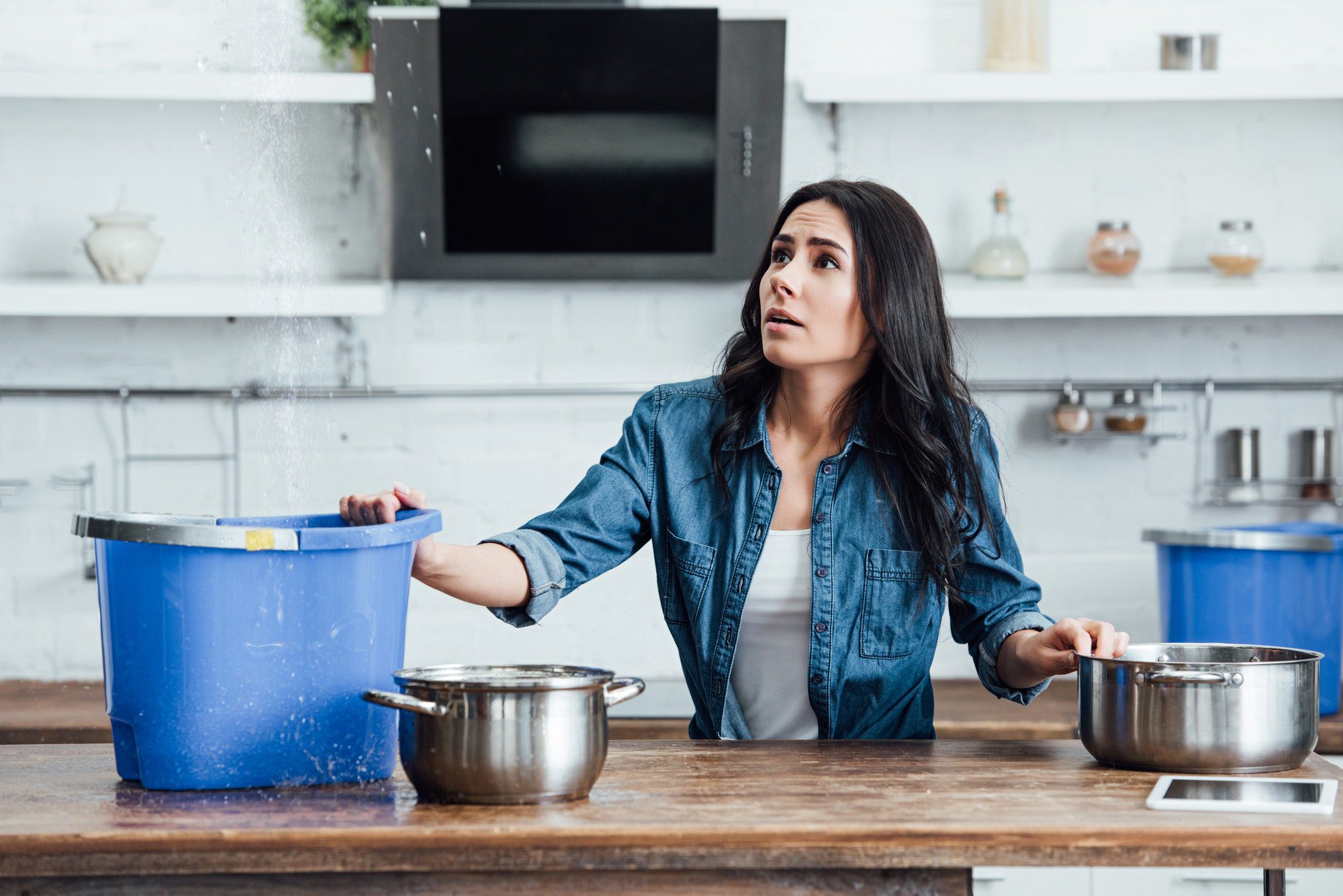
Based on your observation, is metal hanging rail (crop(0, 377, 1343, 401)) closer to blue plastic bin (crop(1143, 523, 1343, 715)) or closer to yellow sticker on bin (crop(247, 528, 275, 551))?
blue plastic bin (crop(1143, 523, 1343, 715))

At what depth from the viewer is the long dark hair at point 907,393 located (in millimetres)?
1755

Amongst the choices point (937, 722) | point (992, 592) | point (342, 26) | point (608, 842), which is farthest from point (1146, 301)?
point (608, 842)

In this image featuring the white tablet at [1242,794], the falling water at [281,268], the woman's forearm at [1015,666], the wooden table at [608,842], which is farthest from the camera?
the falling water at [281,268]

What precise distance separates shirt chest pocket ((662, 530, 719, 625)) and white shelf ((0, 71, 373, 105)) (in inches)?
55.5

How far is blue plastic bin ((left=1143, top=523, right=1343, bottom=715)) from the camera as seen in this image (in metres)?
2.51

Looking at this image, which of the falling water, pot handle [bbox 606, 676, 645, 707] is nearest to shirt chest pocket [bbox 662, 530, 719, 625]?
pot handle [bbox 606, 676, 645, 707]

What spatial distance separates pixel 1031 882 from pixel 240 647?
1.76 meters

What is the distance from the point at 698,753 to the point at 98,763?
658 mm

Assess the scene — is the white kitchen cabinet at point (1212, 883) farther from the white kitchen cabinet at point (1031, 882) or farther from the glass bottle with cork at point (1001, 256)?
the glass bottle with cork at point (1001, 256)

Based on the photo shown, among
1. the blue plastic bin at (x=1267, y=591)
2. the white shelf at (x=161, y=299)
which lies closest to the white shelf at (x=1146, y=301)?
the blue plastic bin at (x=1267, y=591)

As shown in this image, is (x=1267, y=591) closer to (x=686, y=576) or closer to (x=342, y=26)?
(x=686, y=576)

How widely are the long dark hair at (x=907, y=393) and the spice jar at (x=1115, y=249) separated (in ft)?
4.17

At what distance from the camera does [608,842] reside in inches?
45.5

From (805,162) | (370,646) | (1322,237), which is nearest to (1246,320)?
(1322,237)
